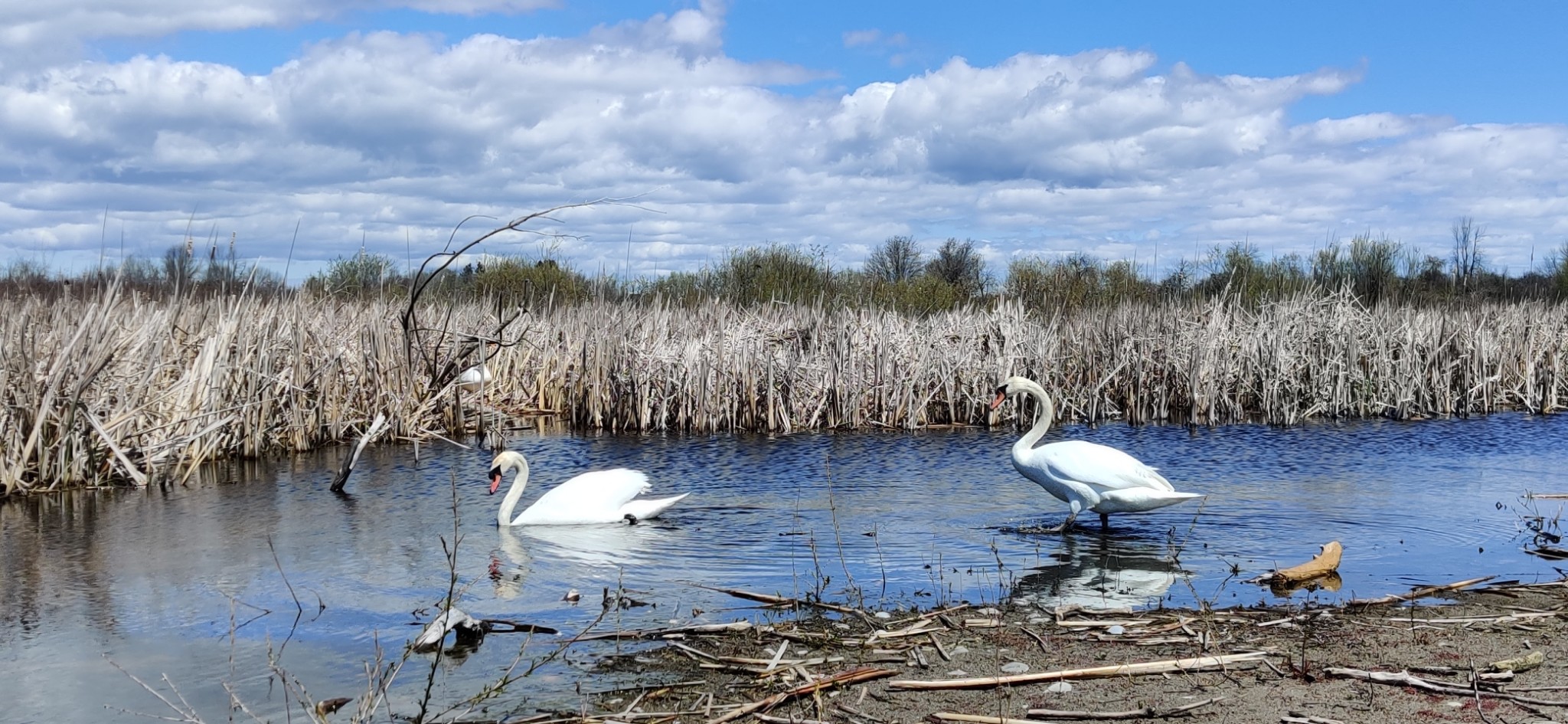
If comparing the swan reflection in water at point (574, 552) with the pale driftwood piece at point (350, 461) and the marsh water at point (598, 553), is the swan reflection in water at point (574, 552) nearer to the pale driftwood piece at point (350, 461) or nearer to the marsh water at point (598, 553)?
the marsh water at point (598, 553)

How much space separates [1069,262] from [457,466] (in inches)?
869

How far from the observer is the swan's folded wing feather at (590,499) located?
10.5 meters

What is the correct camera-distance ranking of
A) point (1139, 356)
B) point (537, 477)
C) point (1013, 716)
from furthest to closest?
1. point (1139, 356)
2. point (537, 477)
3. point (1013, 716)

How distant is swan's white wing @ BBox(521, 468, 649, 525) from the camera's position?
34.4 ft

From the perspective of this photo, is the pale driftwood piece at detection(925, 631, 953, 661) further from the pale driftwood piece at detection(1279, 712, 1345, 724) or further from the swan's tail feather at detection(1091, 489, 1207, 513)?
the swan's tail feather at detection(1091, 489, 1207, 513)

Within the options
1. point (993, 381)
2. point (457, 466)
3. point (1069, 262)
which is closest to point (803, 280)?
point (1069, 262)

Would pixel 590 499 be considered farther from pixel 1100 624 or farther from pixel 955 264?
pixel 955 264

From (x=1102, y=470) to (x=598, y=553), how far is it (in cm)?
381

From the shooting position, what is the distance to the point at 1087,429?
18.6 metres

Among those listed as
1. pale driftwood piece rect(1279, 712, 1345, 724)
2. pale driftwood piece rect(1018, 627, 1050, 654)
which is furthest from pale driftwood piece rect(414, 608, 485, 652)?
→ pale driftwood piece rect(1279, 712, 1345, 724)

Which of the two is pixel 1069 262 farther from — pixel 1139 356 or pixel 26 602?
pixel 26 602

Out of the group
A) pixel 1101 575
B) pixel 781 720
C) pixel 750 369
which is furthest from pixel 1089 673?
pixel 750 369

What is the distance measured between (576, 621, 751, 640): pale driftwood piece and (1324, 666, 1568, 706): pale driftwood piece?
2.70 m

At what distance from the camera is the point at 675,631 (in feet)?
20.8
